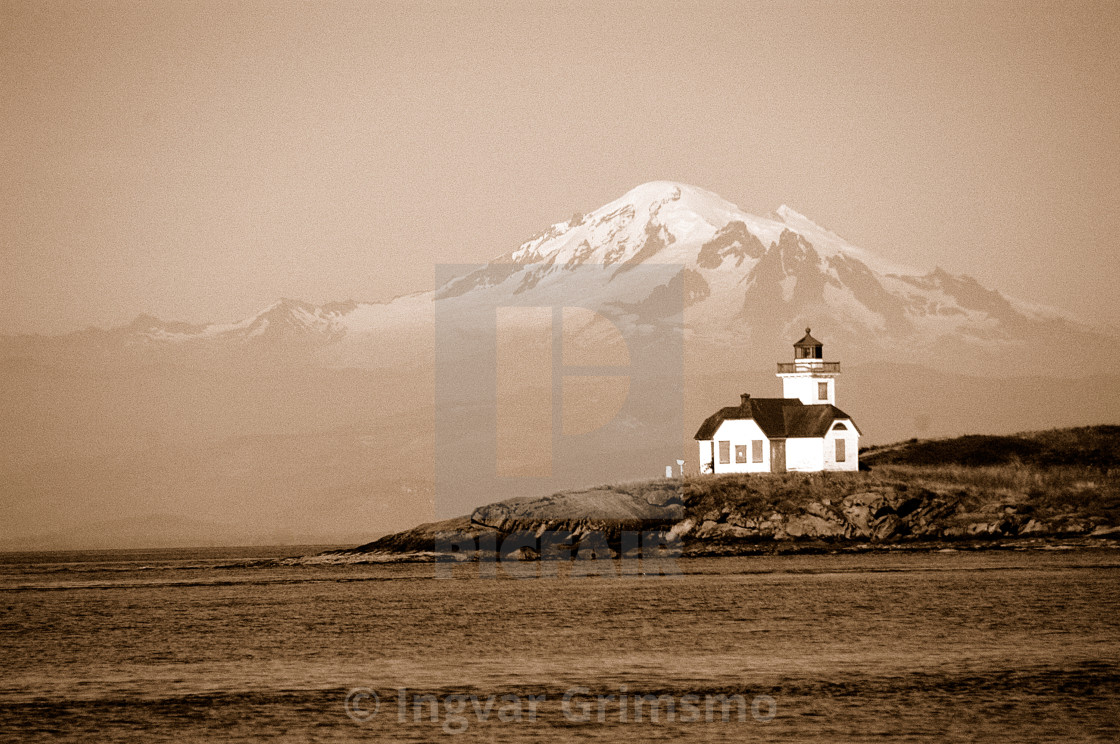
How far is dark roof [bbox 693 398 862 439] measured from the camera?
8444cm

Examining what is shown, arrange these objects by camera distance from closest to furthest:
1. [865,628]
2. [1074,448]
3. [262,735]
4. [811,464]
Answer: [262,735] < [865,628] < [811,464] < [1074,448]

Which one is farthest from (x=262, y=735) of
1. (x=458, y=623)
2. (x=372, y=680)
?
(x=458, y=623)

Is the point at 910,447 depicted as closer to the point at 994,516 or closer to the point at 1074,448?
the point at 1074,448

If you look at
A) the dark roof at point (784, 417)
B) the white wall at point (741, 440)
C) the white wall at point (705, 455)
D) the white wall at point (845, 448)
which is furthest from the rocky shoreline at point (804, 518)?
the white wall at point (705, 455)

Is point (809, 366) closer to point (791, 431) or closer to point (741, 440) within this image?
point (791, 431)

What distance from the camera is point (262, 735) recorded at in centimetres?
2961

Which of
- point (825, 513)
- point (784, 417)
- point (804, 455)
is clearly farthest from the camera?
point (784, 417)

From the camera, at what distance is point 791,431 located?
279 feet

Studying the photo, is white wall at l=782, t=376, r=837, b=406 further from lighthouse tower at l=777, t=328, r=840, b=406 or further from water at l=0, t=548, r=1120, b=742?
water at l=0, t=548, r=1120, b=742

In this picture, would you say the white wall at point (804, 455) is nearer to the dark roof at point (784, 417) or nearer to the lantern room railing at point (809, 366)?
the dark roof at point (784, 417)

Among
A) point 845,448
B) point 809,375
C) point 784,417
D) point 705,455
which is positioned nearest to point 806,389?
point 809,375

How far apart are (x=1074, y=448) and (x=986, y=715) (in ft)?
232

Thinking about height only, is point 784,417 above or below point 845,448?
above

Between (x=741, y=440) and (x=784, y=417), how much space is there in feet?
10.4
